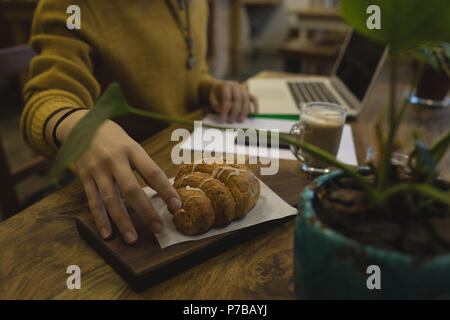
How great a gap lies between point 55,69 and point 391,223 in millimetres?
715

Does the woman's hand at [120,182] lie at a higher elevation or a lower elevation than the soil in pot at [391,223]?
lower

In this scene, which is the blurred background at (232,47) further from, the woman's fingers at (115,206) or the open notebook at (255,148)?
the woman's fingers at (115,206)

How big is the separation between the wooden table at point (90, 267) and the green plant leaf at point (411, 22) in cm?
29

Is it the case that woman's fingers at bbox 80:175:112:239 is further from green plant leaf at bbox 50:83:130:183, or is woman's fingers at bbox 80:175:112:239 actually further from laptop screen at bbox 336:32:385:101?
laptop screen at bbox 336:32:385:101

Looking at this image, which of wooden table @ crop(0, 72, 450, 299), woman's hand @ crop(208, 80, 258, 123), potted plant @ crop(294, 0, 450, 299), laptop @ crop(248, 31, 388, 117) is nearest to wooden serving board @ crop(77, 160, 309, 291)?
wooden table @ crop(0, 72, 450, 299)

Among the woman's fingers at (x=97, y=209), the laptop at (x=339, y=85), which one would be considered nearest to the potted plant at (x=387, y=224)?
the woman's fingers at (x=97, y=209)

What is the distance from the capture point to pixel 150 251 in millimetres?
417

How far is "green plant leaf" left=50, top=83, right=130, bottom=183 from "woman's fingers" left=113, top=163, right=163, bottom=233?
0.17 m

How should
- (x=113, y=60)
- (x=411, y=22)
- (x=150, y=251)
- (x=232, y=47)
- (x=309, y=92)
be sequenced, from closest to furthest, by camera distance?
(x=411, y=22) → (x=150, y=251) → (x=113, y=60) → (x=309, y=92) → (x=232, y=47)

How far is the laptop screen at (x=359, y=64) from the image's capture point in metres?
0.96

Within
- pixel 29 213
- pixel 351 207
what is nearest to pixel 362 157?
pixel 351 207

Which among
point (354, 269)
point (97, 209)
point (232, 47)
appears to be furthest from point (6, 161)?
point (232, 47)

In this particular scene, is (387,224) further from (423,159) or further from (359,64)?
(359,64)

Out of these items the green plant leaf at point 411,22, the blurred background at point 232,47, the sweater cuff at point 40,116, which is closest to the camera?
the green plant leaf at point 411,22
